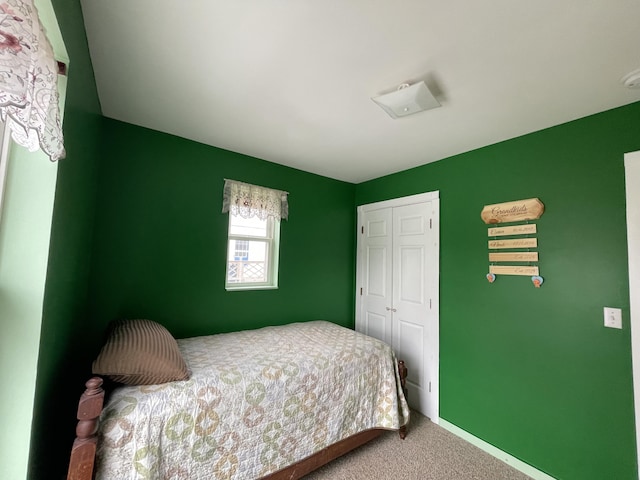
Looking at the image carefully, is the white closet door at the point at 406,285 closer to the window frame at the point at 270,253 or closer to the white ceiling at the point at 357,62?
the white ceiling at the point at 357,62

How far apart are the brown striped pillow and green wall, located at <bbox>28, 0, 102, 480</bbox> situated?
0.67ft

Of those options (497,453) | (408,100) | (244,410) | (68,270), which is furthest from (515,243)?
(68,270)

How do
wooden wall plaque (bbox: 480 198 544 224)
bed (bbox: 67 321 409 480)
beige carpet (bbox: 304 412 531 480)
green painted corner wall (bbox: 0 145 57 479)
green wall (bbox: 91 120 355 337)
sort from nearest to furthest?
green painted corner wall (bbox: 0 145 57 479)
bed (bbox: 67 321 409 480)
beige carpet (bbox: 304 412 531 480)
wooden wall plaque (bbox: 480 198 544 224)
green wall (bbox: 91 120 355 337)

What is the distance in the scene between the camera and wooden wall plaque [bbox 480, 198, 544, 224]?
2.02m

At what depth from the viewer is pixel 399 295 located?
2.97m

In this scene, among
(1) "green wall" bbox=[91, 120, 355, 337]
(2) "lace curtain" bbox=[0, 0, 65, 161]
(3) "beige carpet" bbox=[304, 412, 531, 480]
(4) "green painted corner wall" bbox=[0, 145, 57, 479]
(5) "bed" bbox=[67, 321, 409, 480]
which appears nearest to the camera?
(2) "lace curtain" bbox=[0, 0, 65, 161]

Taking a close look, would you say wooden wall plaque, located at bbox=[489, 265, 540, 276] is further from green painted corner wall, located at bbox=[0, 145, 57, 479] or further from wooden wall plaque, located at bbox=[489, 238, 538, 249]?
green painted corner wall, located at bbox=[0, 145, 57, 479]

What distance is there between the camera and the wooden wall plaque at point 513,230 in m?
2.04

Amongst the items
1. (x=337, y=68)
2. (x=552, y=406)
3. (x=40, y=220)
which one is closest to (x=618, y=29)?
(x=337, y=68)

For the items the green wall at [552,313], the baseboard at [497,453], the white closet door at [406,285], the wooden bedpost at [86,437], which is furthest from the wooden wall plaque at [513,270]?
the wooden bedpost at [86,437]

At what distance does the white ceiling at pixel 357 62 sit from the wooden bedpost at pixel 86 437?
1.68m

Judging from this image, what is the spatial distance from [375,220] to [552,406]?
2.27m

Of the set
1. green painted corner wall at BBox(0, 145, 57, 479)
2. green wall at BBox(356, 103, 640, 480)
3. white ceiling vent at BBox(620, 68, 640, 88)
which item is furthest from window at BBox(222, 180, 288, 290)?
white ceiling vent at BBox(620, 68, 640, 88)

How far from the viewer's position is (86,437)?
114 cm
